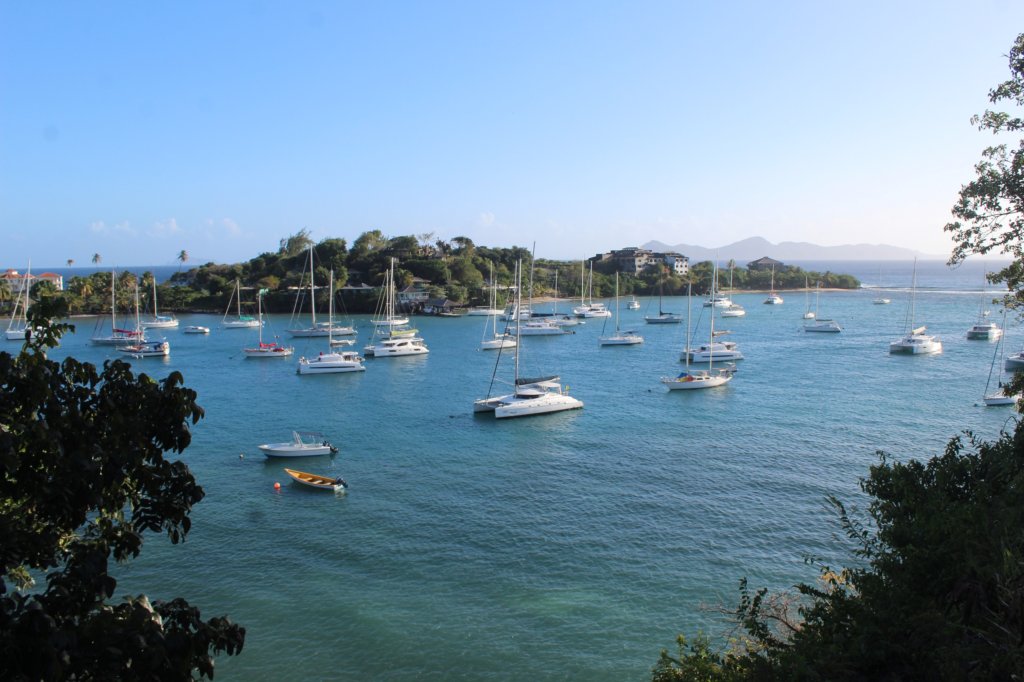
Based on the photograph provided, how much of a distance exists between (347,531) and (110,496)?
63.8 feet

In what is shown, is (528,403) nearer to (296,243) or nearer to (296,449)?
(296,449)

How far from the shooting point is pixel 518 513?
2691cm

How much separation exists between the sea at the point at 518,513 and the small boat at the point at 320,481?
516 mm

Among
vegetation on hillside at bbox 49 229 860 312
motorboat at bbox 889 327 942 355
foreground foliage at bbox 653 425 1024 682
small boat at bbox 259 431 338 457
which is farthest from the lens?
vegetation on hillside at bbox 49 229 860 312

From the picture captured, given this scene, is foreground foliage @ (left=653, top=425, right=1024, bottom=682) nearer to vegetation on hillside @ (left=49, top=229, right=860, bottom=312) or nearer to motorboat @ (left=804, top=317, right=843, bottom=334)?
motorboat @ (left=804, top=317, right=843, bottom=334)

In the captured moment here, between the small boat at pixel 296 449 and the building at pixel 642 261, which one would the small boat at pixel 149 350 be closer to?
the small boat at pixel 296 449

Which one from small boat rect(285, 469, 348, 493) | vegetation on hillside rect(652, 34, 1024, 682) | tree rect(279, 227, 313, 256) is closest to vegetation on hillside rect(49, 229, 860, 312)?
tree rect(279, 227, 313, 256)

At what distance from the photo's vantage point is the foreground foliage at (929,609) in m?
8.66

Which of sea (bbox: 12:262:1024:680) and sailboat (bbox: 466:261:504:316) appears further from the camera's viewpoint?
sailboat (bbox: 466:261:504:316)

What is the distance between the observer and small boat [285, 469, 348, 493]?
29.2 meters

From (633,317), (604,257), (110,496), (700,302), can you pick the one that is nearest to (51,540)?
(110,496)

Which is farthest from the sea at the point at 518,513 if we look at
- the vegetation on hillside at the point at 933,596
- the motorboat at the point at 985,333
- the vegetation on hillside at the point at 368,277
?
the vegetation on hillside at the point at 368,277

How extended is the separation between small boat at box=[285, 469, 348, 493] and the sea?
516mm

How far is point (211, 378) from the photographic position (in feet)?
189
